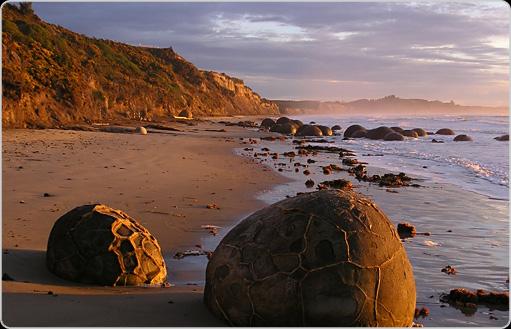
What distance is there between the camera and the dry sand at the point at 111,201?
15.5ft

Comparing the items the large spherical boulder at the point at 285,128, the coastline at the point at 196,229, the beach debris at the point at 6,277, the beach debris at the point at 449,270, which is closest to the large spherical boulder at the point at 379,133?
the large spherical boulder at the point at 285,128

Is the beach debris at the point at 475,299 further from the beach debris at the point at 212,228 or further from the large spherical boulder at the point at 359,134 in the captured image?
the large spherical boulder at the point at 359,134

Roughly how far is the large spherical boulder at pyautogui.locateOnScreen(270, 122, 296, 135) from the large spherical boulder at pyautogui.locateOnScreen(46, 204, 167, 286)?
37235 mm

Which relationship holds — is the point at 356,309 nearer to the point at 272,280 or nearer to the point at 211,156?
the point at 272,280

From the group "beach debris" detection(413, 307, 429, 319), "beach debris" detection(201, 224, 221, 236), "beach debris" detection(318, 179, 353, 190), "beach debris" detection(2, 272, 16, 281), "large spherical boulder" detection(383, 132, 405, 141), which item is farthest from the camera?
"large spherical boulder" detection(383, 132, 405, 141)

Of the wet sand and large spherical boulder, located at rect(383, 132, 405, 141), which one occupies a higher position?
large spherical boulder, located at rect(383, 132, 405, 141)

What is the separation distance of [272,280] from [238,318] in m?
0.47

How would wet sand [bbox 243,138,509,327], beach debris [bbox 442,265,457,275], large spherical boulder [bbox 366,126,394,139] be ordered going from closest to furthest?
wet sand [bbox 243,138,509,327]
beach debris [bbox 442,265,457,275]
large spherical boulder [bbox 366,126,394,139]

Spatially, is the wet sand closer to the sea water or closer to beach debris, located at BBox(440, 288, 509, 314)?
beach debris, located at BBox(440, 288, 509, 314)

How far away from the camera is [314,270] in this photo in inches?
166

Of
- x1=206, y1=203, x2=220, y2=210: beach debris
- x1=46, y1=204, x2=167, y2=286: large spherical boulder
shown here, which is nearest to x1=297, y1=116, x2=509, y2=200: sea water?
x1=206, y1=203, x2=220, y2=210: beach debris

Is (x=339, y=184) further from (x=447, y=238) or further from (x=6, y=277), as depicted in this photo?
(x=6, y=277)

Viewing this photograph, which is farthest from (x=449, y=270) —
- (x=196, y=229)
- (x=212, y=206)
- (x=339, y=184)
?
(x=339, y=184)

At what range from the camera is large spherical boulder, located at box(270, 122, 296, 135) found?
4345cm
